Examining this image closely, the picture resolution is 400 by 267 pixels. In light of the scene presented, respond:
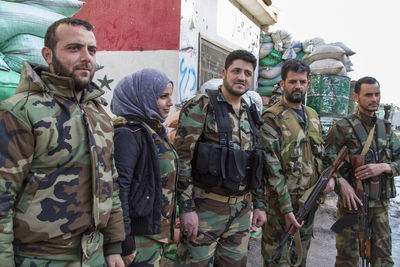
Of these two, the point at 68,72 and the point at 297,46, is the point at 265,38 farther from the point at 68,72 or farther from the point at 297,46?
the point at 68,72

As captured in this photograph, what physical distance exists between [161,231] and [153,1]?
336 cm

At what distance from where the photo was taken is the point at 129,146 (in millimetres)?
1411

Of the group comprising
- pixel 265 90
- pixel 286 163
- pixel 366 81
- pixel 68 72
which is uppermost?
pixel 265 90

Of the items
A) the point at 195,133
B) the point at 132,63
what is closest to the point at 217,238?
the point at 195,133

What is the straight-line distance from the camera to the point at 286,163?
2275 millimetres

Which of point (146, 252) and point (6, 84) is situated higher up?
point (6, 84)

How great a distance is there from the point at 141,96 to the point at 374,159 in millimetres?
2227

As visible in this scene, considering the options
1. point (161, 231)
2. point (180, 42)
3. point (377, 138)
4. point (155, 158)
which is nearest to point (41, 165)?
point (155, 158)

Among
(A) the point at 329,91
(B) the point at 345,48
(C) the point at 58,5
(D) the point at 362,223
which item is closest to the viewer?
(C) the point at 58,5

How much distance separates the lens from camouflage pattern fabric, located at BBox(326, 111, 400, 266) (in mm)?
2633

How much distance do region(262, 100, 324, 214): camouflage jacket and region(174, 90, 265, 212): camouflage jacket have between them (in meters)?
0.31

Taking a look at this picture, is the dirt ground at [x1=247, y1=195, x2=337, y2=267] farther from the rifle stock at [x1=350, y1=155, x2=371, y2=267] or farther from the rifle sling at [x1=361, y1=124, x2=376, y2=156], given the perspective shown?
the rifle sling at [x1=361, y1=124, x2=376, y2=156]

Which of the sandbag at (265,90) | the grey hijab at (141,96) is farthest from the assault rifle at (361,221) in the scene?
the sandbag at (265,90)

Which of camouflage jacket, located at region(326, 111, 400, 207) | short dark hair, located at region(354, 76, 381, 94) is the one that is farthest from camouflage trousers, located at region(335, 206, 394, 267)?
short dark hair, located at region(354, 76, 381, 94)
